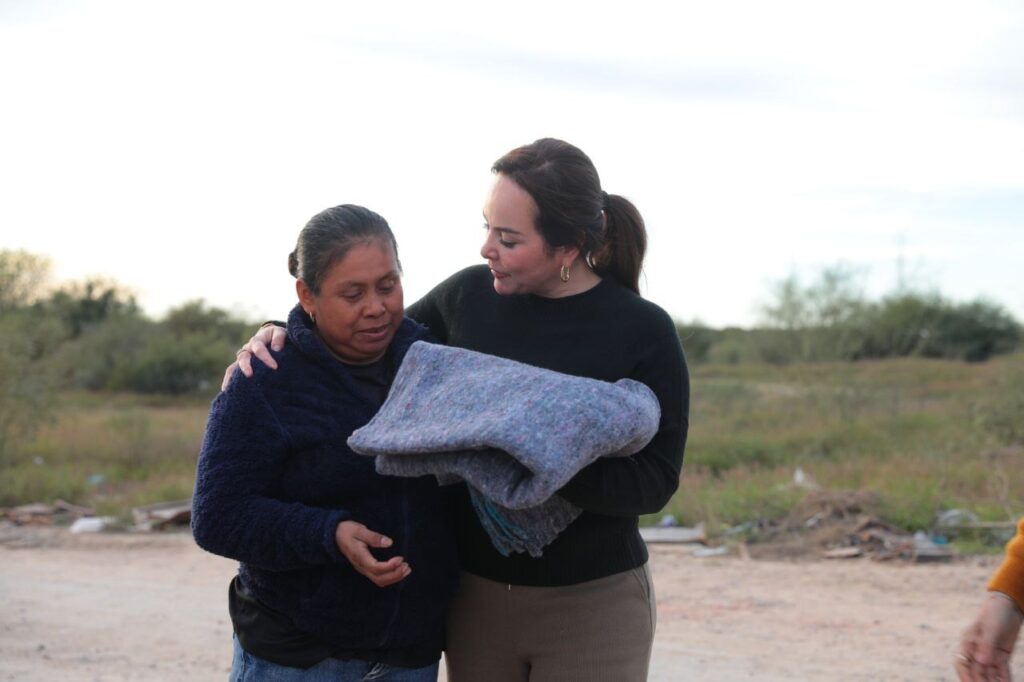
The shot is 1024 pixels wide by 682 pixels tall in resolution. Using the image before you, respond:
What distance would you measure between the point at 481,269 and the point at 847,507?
26.5 feet

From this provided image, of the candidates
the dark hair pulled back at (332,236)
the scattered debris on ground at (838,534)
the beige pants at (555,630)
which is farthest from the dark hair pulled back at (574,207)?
the scattered debris on ground at (838,534)

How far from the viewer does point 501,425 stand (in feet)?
7.48

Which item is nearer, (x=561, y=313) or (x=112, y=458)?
(x=561, y=313)

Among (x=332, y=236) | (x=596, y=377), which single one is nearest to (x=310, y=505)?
(x=332, y=236)

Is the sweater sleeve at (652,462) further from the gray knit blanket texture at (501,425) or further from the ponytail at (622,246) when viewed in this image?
the ponytail at (622,246)

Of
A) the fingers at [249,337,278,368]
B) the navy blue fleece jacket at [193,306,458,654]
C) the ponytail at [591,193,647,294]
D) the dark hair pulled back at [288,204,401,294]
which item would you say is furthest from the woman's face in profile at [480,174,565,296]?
the fingers at [249,337,278,368]

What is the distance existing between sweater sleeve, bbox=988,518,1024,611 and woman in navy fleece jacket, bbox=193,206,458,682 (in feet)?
3.98

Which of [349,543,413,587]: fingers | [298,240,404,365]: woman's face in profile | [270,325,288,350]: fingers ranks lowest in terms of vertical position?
[349,543,413,587]: fingers

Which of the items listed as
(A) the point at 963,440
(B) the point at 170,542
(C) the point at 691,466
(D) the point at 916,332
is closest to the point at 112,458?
(B) the point at 170,542

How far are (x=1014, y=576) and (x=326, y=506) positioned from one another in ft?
4.83

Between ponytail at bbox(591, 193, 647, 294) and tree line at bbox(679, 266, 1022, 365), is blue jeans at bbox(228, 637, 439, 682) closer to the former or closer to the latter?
ponytail at bbox(591, 193, 647, 294)

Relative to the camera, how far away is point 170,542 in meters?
10.7

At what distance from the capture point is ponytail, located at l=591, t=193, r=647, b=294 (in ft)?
9.48

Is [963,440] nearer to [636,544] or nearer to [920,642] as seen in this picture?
[920,642]
